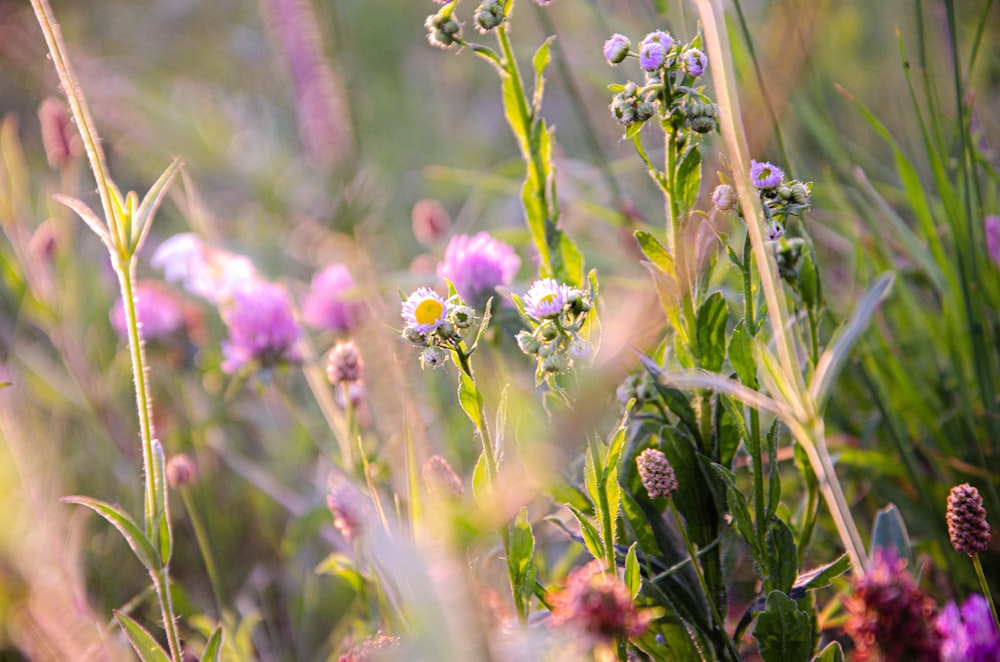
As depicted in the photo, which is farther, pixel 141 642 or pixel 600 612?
pixel 141 642

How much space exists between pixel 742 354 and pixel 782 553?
15 centimetres

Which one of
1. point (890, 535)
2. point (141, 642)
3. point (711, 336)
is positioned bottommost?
point (890, 535)

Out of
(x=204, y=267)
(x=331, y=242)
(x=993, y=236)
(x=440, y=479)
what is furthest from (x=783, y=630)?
(x=331, y=242)

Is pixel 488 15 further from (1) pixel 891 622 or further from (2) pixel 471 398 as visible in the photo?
(1) pixel 891 622

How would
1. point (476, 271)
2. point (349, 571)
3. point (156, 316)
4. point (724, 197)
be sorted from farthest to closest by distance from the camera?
point (156, 316) → point (476, 271) → point (349, 571) → point (724, 197)

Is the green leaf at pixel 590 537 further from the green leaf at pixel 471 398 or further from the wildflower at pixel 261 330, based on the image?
the wildflower at pixel 261 330

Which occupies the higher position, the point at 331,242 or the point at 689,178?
the point at 689,178

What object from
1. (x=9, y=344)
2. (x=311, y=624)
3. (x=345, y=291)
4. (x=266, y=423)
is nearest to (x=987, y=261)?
(x=345, y=291)

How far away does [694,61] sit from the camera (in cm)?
52

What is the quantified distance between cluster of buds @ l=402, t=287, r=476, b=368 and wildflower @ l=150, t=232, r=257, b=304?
0.70 metres

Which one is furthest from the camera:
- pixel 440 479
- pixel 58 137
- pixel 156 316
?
pixel 156 316

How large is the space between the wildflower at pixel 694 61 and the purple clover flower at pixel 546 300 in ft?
0.51

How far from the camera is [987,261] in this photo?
968 millimetres

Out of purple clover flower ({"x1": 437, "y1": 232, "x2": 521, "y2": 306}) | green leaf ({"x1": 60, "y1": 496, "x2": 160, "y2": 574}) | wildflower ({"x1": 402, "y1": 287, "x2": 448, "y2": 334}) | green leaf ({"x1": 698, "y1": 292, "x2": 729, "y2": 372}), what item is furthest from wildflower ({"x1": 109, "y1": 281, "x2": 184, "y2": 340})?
green leaf ({"x1": 698, "y1": 292, "x2": 729, "y2": 372})
